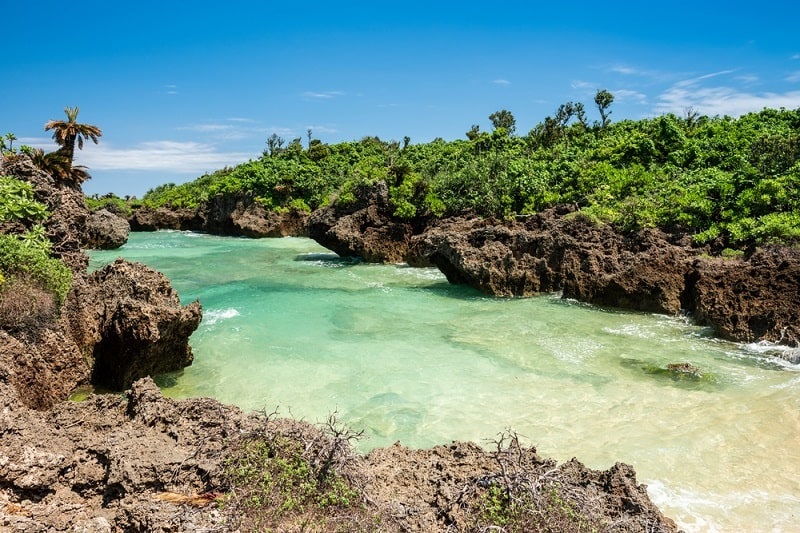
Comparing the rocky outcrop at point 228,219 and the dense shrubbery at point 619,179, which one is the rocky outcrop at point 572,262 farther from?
the rocky outcrop at point 228,219

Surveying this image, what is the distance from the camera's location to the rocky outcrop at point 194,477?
171 inches

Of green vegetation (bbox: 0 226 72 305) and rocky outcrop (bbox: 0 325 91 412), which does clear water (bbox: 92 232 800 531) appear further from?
green vegetation (bbox: 0 226 72 305)

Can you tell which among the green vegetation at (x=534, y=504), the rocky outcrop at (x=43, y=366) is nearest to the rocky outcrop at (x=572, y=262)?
the green vegetation at (x=534, y=504)

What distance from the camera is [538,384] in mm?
9914

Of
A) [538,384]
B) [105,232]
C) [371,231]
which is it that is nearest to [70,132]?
[105,232]

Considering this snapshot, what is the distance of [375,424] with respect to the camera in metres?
8.43

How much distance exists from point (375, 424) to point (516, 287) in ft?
34.4

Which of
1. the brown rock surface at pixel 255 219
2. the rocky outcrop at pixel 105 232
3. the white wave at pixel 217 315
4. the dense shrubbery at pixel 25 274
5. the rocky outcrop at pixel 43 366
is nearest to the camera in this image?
the rocky outcrop at pixel 43 366

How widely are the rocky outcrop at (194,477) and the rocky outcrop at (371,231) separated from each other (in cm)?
2071

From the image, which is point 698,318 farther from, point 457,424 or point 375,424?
point 375,424

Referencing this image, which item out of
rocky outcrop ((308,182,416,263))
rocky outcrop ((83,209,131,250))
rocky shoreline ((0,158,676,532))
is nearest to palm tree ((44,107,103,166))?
rocky outcrop ((83,209,131,250))

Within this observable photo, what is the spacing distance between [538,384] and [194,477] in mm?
6882

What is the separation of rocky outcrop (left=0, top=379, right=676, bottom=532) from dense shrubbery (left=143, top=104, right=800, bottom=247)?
44.2 feet

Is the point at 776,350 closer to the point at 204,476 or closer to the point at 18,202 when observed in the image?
the point at 204,476
